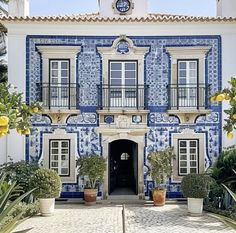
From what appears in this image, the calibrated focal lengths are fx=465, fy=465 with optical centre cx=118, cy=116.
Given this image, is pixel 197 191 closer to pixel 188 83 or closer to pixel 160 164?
pixel 160 164

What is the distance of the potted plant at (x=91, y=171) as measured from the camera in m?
14.5

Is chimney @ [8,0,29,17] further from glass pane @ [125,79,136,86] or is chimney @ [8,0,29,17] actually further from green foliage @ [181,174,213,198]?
green foliage @ [181,174,213,198]

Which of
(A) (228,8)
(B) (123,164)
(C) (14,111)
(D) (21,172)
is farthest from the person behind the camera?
(B) (123,164)

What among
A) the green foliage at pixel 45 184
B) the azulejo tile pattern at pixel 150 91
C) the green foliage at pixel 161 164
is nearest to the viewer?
the green foliage at pixel 45 184

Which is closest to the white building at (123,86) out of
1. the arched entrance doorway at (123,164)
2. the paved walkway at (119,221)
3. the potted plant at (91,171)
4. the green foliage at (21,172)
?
the potted plant at (91,171)

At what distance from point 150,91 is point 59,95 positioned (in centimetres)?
303

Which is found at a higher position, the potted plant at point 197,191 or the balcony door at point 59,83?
the balcony door at point 59,83

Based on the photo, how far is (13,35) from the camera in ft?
50.4

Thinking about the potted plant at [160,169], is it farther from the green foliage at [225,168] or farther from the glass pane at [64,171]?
the glass pane at [64,171]

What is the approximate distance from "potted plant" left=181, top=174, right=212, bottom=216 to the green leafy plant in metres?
2.02

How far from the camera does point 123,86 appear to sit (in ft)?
50.7

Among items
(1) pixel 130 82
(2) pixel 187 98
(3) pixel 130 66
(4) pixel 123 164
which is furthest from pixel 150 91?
(4) pixel 123 164

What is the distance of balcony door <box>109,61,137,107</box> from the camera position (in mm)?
15438

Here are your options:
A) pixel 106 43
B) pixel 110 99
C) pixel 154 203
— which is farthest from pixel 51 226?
pixel 106 43
